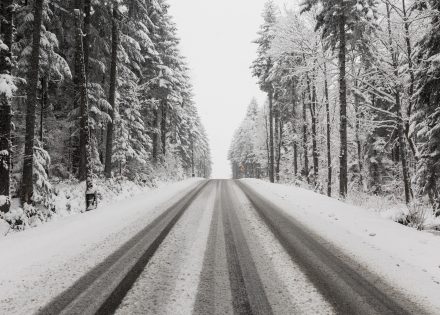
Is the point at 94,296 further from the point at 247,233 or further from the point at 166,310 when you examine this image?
the point at 247,233

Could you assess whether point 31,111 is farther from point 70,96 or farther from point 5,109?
point 70,96

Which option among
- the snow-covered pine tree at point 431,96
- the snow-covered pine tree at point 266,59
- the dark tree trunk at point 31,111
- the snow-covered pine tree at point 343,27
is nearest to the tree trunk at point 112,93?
the dark tree trunk at point 31,111

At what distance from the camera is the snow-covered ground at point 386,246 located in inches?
191

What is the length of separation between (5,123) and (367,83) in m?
Result: 15.4

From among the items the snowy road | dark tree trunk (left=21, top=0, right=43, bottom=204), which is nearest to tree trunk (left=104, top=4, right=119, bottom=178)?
dark tree trunk (left=21, top=0, right=43, bottom=204)

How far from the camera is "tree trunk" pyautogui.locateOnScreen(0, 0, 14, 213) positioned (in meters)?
10.4

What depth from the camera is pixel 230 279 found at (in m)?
4.85

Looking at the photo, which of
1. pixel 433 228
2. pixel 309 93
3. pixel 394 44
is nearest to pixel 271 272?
pixel 433 228

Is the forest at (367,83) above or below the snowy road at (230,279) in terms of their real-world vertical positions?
above

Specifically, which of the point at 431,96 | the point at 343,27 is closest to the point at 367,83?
the point at 343,27

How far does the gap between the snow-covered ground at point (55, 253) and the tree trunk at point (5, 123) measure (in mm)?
2410

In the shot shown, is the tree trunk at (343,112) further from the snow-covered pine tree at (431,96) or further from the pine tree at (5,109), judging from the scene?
the pine tree at (5,109)

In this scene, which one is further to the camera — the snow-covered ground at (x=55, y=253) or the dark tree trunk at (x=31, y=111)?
the dark tree trunk at (x=31, y=111)

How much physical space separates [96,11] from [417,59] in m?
14.4
